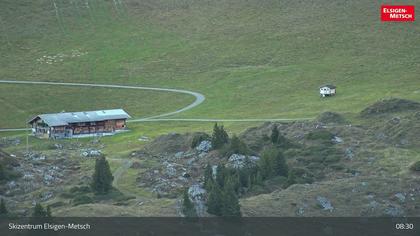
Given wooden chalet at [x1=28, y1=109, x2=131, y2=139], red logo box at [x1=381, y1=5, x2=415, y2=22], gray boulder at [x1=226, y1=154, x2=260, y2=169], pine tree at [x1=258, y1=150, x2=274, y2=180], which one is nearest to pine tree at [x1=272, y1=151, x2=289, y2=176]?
pine tree at [x1=258, y1=150, x2=274, y2=180]

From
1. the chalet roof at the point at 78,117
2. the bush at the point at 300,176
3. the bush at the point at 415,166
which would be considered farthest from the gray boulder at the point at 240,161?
the chalet roof at the point at 78,117

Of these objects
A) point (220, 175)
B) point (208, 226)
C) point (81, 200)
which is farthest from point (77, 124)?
point (208, 226)

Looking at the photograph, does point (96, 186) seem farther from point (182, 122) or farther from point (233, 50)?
point (233, 50)

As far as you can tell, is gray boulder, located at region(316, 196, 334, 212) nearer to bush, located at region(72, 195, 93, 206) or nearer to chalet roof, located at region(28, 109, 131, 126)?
bush, located at region(72, 195, 93, 206)

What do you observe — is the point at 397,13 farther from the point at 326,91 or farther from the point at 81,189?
the point at 81,189

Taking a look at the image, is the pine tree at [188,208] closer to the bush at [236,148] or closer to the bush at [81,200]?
the bush at [81,200]
